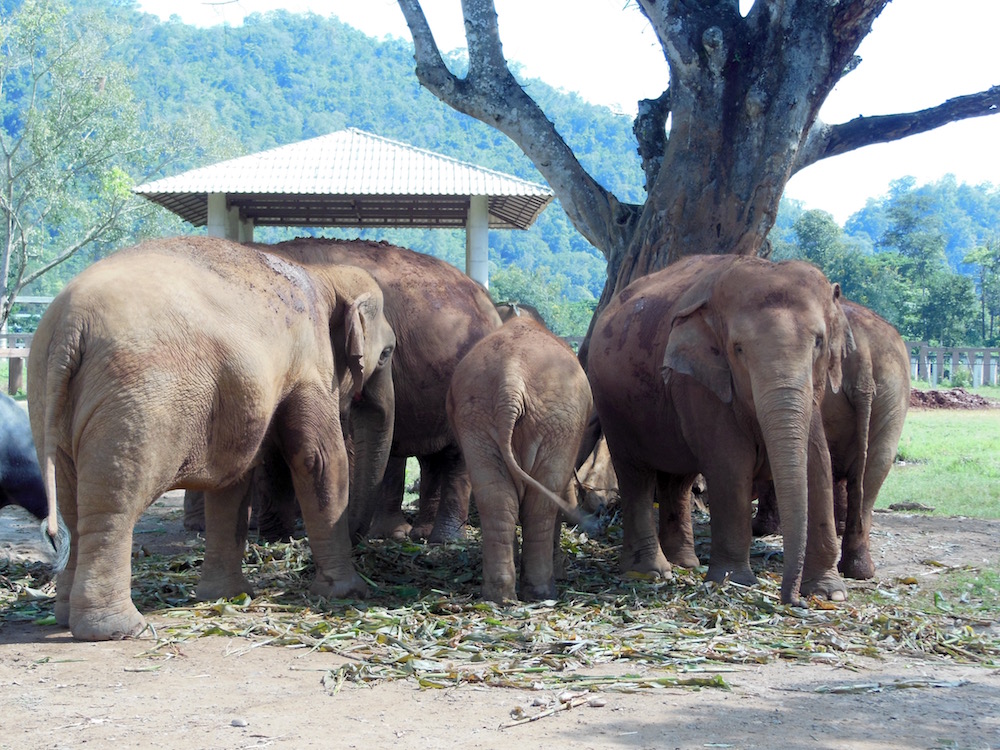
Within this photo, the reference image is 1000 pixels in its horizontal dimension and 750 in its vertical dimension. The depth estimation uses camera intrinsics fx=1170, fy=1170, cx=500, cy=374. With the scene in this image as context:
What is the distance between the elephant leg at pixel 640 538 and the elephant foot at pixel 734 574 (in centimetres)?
38

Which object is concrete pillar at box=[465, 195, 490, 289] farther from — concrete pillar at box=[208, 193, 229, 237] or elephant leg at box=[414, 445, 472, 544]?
elephant leg at box=[414, 445, 472, 544]

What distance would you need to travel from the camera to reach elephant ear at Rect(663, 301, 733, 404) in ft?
20.1

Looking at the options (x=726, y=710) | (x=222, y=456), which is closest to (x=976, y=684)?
(x=726, y=710)

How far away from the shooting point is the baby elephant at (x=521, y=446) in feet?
18.5

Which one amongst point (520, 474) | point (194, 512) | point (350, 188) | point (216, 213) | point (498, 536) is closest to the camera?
point (520, 474)

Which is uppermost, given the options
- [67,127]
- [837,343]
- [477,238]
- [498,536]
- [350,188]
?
[67,127]

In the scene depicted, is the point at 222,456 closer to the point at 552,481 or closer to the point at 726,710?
the point at 552,481

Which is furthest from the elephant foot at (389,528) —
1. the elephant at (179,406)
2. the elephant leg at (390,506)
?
the elephant at (179,406)

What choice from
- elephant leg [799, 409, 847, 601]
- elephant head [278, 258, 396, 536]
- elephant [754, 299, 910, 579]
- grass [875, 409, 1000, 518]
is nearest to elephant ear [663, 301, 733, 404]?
elephant leg [799, 409, 847, 601]

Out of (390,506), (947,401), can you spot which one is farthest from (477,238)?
(947,401)

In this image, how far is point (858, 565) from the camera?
6559 mm

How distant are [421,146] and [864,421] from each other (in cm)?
11154

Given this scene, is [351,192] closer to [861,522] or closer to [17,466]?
[17,466]

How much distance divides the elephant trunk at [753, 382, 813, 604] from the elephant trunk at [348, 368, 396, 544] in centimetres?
220
